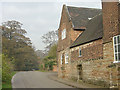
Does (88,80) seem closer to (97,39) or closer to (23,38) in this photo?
(97,39)

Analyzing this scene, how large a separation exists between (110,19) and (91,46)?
3681mm

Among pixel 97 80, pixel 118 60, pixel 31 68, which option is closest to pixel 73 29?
pixel 97 80

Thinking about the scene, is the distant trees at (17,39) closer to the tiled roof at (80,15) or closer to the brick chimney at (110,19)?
the tiled roof at (80,15)

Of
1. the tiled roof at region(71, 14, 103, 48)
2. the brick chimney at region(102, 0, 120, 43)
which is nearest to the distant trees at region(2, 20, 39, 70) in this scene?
the tiled roof at region(71, 14, 103, 48)

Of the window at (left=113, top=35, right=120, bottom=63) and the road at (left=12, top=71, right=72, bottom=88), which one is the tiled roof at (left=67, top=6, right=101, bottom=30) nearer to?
the road at (left=12, top=71, right=72, bottom=88)

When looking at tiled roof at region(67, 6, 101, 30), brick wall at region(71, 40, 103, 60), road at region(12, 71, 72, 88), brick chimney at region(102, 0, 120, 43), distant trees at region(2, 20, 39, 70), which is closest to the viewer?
brick chimney at region(102, 0, 120, 43)

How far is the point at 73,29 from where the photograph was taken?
22.5 metres

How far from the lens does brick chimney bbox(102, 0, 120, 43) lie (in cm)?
1376

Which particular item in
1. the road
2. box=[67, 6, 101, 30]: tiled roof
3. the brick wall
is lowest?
the road

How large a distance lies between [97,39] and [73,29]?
6762 mm

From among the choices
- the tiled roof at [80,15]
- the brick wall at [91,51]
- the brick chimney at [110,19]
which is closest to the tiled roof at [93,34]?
the brick wall at [91,51]

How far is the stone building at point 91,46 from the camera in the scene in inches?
542

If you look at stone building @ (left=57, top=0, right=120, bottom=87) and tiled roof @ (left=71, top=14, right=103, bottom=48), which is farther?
tiled roof @ (left=71, top=14, right=103, bottom=48)

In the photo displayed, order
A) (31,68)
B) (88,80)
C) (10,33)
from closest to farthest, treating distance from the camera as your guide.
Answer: (88,80) < (10,33) < (31,68)
